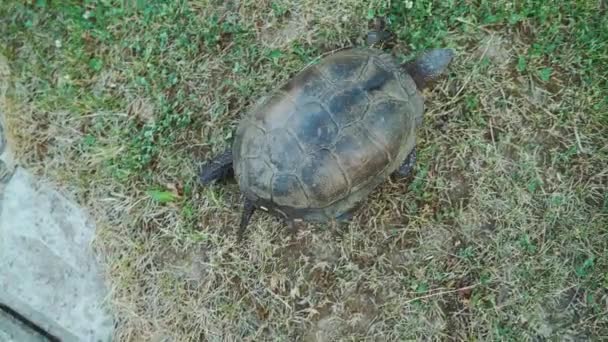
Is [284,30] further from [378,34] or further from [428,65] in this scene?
[428,65]

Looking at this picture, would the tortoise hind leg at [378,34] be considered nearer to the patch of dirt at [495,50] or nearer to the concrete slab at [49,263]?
the patch of dirt at [495,50]

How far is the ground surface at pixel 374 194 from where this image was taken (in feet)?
A: 11.0

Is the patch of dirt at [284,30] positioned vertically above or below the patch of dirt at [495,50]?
above

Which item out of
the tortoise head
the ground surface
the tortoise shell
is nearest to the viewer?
the tortoise shell

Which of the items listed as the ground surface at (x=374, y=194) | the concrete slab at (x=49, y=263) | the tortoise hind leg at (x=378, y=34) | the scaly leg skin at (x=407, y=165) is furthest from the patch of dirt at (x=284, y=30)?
the concrete slab at (x=49, y=263)

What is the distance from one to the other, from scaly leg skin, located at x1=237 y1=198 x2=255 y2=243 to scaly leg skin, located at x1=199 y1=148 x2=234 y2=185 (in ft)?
0.71

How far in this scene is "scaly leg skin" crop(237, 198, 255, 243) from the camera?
3252 mm

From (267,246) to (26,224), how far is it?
128cm

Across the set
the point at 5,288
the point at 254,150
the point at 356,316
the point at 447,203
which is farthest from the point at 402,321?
the point at 5,288

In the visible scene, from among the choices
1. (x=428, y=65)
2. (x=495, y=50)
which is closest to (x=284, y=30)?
(x=428, y=65)

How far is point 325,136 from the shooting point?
2.89 metres

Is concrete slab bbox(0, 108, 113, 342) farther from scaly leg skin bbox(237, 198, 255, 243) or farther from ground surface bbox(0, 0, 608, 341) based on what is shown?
scaly leg skin bbox(237, 198, 255, 243)

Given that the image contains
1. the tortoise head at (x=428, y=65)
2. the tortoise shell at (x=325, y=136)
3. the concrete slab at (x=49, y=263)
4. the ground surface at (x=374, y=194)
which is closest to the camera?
the tortoise shell at (x=325, y=136)

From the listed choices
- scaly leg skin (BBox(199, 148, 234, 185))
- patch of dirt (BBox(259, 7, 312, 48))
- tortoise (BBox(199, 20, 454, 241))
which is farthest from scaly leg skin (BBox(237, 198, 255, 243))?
patch of dirt (BBox(259, 7, 312, 48))
